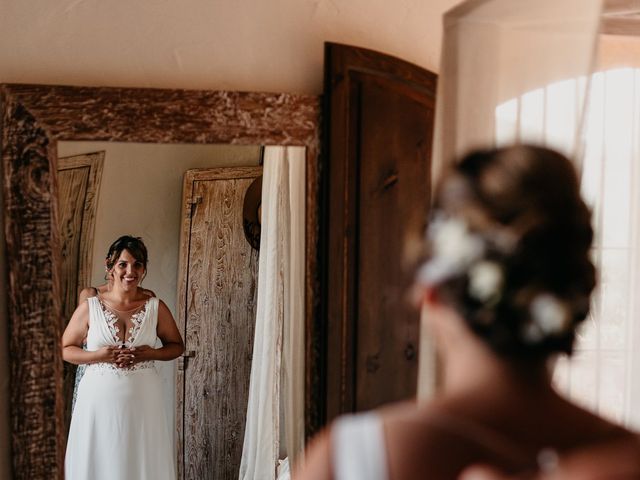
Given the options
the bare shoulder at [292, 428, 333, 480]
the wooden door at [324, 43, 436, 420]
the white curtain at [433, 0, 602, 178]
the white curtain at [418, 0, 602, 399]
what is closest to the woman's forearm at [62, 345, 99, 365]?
the wooden door at [324, 43, 436, 420]

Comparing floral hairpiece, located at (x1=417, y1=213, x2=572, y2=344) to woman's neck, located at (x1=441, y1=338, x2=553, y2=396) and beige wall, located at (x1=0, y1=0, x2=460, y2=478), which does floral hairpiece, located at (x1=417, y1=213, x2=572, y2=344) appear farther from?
beige wall, located at (x1=0, y1=0, x2=460, y2=478)

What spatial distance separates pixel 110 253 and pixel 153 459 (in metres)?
A: 0.45

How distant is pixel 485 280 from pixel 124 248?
1140 millimetres

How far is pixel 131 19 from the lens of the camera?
1.82 metres

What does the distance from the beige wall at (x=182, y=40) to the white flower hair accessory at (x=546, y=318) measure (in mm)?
1142

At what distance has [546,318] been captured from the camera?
760 millimetres

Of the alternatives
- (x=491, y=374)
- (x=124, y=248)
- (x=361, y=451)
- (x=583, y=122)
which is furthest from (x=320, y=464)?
(x=124, y=248)

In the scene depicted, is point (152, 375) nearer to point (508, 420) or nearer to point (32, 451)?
point (32, 451)

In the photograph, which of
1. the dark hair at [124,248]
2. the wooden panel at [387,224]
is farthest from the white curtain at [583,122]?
the dark hair at [124,248]

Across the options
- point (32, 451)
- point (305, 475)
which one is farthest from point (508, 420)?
point (32, 451)

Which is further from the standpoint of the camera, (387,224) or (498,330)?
(387,224)

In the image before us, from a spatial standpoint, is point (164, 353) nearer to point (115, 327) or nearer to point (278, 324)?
point (115, 327)

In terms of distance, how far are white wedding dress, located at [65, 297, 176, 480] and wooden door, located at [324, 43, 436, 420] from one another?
38 centimetres

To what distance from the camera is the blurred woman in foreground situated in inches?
28.3
